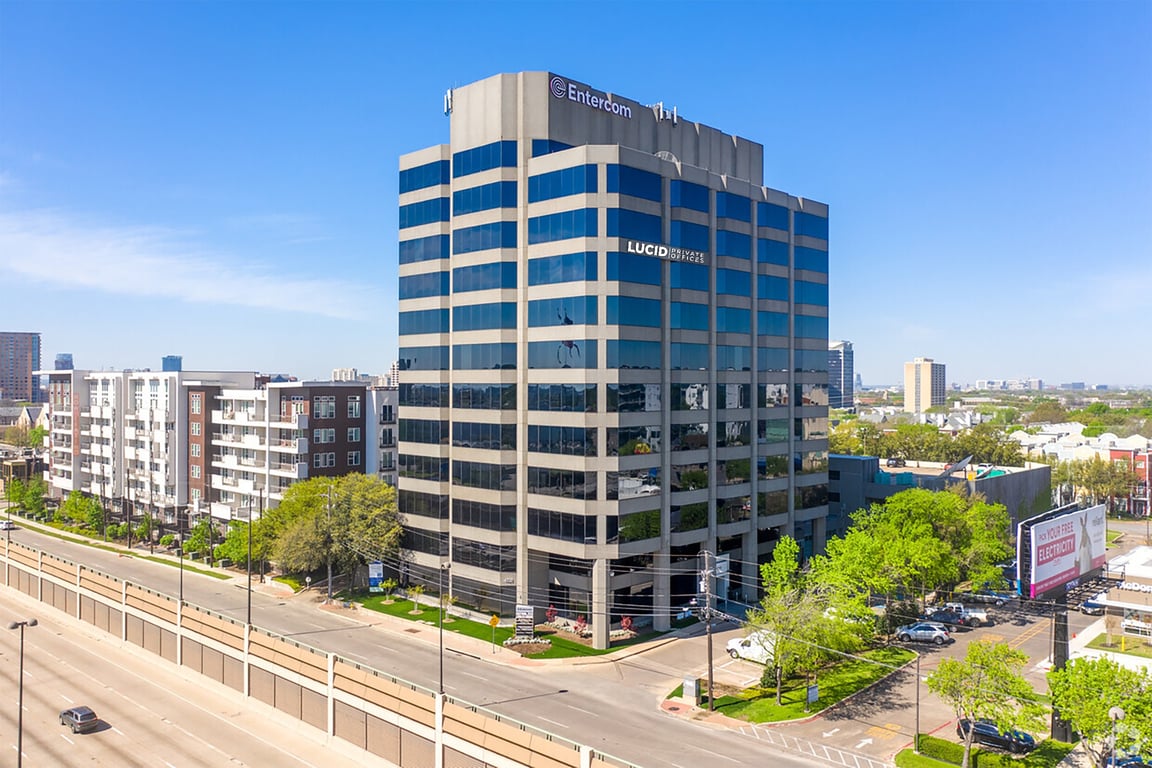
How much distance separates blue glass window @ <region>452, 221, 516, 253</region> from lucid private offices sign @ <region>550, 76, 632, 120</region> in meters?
12.4

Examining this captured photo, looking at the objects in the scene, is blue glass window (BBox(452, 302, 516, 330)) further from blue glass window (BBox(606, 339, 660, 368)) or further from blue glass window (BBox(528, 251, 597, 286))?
blue glass window (BBox(606, 339, 660, 368))

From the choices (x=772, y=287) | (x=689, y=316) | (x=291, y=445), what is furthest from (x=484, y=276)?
(x=291, y=445)

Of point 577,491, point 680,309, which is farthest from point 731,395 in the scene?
point 577,491

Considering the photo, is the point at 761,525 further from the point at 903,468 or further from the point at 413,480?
the point at 903,468

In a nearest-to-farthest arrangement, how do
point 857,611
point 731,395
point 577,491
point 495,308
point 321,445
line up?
1. point 857,611
2. point 577,491
3. point 495,308
4. point 731,395
5. point 321,445

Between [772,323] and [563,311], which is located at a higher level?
[772,323]

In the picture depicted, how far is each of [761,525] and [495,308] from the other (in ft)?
111

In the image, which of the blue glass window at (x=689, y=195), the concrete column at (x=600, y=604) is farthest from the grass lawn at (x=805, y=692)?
the blue glass window at (x=689, y=195)

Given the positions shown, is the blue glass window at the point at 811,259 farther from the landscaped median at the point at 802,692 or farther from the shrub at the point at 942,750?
the shrub at the point at 942,750

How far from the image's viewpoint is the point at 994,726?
153 feet

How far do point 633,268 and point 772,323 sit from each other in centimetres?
2123

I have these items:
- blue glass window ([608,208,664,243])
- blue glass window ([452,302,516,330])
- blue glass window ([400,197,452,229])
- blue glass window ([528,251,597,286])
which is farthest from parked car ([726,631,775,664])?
blue glass window ([400,197,452,229])

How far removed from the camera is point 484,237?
235 ft

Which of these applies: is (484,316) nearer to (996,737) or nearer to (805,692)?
(805,692)
